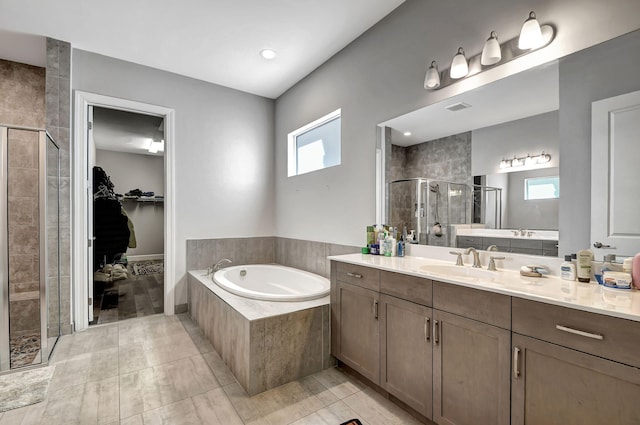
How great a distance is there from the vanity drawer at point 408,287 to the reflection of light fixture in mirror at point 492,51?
4.36 ft

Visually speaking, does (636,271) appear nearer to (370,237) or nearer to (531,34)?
(531,34)

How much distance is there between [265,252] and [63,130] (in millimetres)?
2503

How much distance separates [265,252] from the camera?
4105 millimetres

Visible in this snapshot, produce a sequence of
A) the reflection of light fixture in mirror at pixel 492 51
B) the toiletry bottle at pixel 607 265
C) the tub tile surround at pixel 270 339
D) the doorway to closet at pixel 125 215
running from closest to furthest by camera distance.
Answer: the toiletry bottle at pixel 607 265, the reflection of light fixture in mirror at pixel 492 51, the tub tile surround at pixel 270 339, the doorway to closet at pixel 125 215

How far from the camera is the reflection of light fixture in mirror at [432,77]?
2057mm

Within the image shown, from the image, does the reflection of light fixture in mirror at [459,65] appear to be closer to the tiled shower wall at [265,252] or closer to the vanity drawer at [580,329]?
the vanity drawer at [580,329]

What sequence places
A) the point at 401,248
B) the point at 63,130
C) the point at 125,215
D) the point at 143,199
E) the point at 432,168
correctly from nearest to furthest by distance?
1. the point at 432,168
2. the point at 401,248
3. the point at 63,130
4. the point at 125,215
5. the point at 143,199

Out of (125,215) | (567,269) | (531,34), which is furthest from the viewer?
(125,215)

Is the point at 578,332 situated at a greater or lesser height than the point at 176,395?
greater

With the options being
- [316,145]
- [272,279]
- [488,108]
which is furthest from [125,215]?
[488,108]

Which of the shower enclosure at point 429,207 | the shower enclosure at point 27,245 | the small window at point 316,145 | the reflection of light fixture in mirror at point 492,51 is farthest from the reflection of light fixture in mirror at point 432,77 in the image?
the shower enclosure at point 27,245

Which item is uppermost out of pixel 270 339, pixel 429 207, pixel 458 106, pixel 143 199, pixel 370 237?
pixel 458 106

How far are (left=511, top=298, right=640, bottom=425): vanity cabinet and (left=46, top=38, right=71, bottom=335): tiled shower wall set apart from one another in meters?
3.64

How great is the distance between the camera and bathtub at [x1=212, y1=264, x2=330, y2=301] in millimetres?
3113
